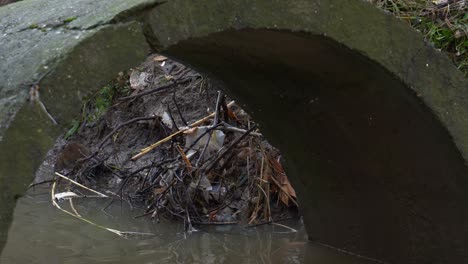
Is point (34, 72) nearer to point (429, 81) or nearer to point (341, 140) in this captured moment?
point (429, 81)

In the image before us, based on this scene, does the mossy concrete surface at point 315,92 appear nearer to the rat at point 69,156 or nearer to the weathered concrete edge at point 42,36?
the weathered concrete edge at point 42,36

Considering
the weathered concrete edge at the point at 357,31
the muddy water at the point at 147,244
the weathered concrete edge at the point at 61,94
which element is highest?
the weathered concrete edge at the point at 357,31

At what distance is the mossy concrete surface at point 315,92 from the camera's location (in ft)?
7.53

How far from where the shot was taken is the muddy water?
4.36m

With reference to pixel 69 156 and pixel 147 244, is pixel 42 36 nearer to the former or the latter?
pixel 147 244

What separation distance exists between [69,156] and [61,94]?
176 inches

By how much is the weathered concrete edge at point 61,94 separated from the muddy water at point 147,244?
211 centimetres

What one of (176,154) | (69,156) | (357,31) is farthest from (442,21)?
(69,156)

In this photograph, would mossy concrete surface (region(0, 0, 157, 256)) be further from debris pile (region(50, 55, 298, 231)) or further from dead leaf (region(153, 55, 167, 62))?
dead leaf (region(153, 55, 167, 62))

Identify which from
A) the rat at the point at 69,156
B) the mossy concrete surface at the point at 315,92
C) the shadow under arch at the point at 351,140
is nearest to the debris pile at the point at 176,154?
the rat at the point at 69,156

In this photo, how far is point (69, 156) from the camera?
6.64 metres

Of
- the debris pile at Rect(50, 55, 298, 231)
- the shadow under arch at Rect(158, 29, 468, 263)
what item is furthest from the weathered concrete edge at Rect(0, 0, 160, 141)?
the debris pile at Rect(50, 55, 298, 231)

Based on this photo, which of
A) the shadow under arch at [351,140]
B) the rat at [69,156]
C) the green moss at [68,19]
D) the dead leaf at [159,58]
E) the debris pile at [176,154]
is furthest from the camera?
the dead leaf at [159,58]

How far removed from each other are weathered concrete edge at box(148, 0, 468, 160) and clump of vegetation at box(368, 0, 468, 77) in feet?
4.14
